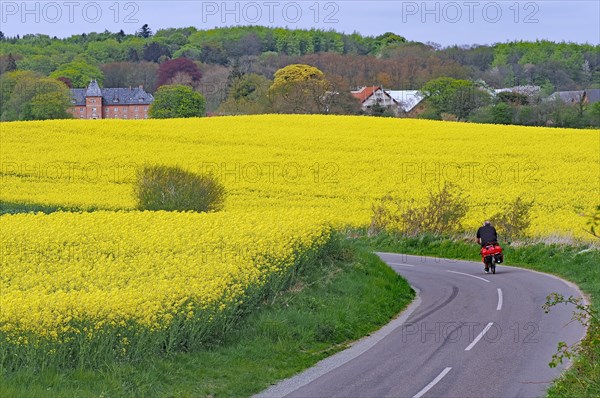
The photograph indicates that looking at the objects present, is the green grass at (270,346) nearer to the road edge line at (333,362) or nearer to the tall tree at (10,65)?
the road edge line at (333,362)

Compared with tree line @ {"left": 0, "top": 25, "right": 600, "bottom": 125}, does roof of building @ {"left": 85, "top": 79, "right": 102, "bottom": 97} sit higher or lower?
lower

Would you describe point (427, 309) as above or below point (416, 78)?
below

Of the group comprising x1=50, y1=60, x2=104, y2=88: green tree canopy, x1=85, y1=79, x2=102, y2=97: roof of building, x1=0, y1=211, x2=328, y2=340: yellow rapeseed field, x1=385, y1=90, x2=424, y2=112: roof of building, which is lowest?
x1=0, y1=211, x2=328, y2=340: yellow rapeseed field

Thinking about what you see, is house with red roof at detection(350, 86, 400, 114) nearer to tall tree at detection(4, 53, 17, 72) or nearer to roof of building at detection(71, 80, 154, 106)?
roof of building at detection(71, 80, 154, 106)

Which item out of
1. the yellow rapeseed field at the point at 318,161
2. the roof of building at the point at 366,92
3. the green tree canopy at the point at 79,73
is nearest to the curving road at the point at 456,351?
the yellow rapeseed field at the point at 318,161

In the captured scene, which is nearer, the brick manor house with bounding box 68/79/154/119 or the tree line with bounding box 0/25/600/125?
the tree line with bounding box 0/25/600/125

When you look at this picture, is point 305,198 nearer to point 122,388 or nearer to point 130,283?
point 130,283

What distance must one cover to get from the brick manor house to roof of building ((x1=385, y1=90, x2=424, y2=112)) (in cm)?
3683

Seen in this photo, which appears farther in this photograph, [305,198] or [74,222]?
[305,198]

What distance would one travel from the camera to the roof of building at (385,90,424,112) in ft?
391

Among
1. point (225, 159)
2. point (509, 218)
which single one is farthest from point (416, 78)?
point (509, 218)

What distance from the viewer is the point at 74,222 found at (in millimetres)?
24906

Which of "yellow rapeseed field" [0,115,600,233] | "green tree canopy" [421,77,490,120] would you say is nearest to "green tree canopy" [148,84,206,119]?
"green tree canopy" [421,77,490,120]

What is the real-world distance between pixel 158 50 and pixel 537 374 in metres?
185
